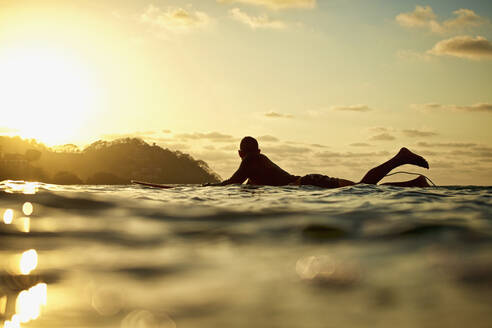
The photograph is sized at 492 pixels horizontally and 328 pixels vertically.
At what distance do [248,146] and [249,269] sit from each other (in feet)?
25.8

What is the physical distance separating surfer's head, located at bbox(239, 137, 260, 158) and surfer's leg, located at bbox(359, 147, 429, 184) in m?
2.91

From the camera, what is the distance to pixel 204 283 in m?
2.53

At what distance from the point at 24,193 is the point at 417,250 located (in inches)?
237

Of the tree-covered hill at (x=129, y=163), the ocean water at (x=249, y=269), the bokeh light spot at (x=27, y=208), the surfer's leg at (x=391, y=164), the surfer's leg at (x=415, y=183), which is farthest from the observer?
the tree-covered hill at (x=129, y=163)

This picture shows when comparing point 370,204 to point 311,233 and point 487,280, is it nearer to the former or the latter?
point 311,233

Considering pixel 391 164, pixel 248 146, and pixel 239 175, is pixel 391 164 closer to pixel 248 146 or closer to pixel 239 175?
pixel 248 146

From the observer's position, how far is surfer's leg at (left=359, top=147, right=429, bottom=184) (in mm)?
10805

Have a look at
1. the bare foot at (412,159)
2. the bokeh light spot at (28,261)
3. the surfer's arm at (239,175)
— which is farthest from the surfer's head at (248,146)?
the bokeh light spot at (28,261)

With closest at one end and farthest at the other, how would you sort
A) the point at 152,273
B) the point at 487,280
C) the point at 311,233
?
the point at 487,280
the point at 152,273
the point at 311,233

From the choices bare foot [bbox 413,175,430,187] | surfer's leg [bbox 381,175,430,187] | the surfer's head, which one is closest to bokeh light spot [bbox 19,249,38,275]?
the surfer's head

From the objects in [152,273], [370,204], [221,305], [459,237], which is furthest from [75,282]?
[370,204]

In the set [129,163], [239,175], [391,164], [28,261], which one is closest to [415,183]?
[391,164]

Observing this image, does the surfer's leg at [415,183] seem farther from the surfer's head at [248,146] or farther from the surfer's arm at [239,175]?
the surfer's arm at [239,175]

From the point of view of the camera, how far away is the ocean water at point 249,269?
6.63 feet
